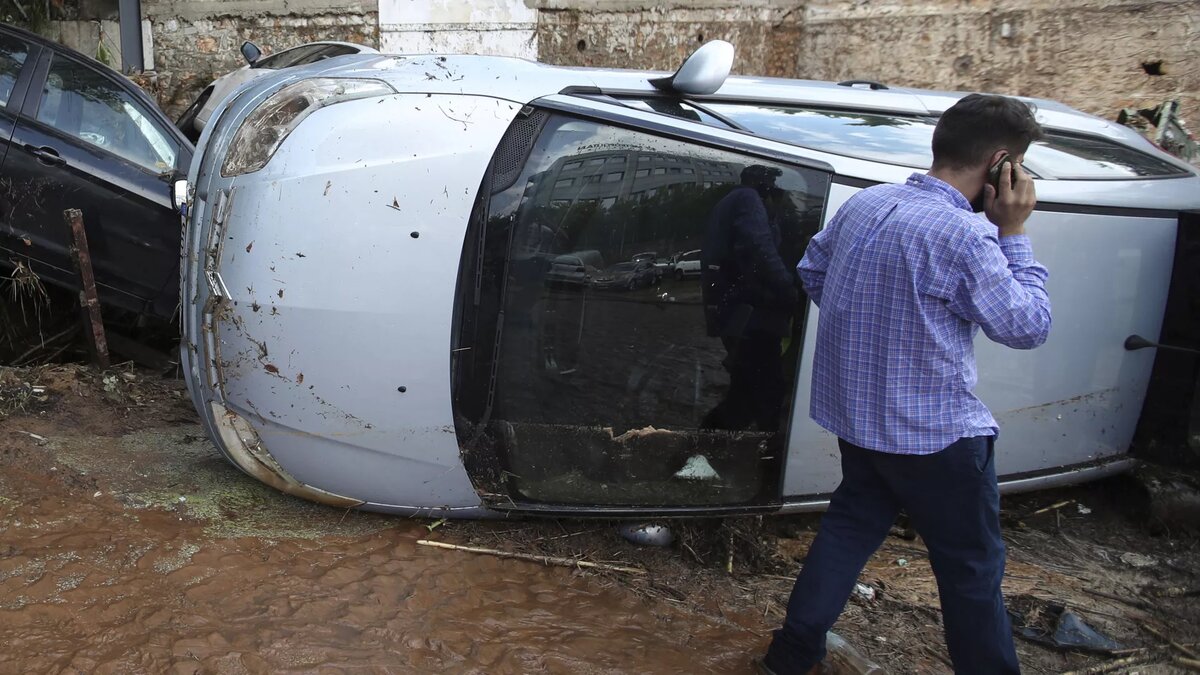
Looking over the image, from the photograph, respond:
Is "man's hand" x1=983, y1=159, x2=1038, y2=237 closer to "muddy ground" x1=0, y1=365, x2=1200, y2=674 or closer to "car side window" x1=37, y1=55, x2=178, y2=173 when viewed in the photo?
"muddy ground" x1=0, y1=365, x2=1200, y2=674

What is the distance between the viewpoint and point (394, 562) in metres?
3.03

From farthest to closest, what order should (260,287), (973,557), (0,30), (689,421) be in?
(0,30) → (689,421) → (260,287) → (973,557)

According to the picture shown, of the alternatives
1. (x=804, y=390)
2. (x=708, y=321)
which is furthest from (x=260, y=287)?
(x=804, y=390)

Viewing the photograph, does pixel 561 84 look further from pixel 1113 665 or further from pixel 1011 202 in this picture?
pixel 1113 665

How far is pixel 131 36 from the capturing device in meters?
9.99

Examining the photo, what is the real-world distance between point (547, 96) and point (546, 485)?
1284 mm

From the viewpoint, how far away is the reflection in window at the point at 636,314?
2.83 m

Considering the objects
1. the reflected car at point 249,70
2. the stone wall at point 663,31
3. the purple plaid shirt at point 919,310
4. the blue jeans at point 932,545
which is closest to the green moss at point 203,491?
the blue jeans at point 932,545

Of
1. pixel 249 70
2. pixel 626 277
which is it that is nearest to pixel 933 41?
pixel 249 70

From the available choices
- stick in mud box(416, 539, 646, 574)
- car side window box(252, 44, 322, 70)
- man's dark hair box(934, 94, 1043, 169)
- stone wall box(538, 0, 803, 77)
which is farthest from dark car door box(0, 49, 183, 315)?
stone wall box(538, 0, 803, 77)

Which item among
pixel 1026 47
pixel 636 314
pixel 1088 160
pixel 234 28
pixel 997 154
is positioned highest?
pixel 1026 47

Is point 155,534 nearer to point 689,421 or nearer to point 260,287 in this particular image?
point 260,287

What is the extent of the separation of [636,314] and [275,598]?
142cm

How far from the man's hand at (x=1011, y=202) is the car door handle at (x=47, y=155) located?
450 cm
